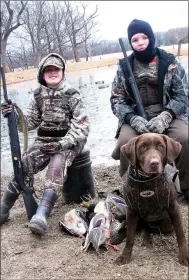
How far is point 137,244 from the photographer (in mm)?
3740

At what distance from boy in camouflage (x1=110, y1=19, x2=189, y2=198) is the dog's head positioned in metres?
1.05

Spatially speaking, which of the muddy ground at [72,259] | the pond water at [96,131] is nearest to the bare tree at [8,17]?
the pond water at [96,131]

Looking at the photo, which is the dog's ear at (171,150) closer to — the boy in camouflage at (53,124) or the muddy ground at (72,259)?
the muddy ground at (72,259)

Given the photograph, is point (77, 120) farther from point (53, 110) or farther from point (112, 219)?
point (112, 219)

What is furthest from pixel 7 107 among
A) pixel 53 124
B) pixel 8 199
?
pixel 8 199

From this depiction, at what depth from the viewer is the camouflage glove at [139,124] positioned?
14.3 ft

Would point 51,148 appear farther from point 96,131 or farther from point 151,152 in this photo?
point 96,131

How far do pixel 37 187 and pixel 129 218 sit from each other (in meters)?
2.49

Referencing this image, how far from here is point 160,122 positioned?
434cm

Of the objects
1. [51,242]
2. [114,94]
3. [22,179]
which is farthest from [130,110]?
[51,242]

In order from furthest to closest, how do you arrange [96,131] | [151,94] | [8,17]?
[96,131] < [8,17] < [151,94]

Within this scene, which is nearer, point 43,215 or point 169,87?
point 43,215

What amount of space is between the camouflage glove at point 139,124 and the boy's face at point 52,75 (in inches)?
35.7

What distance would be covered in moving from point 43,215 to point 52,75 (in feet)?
4.97
